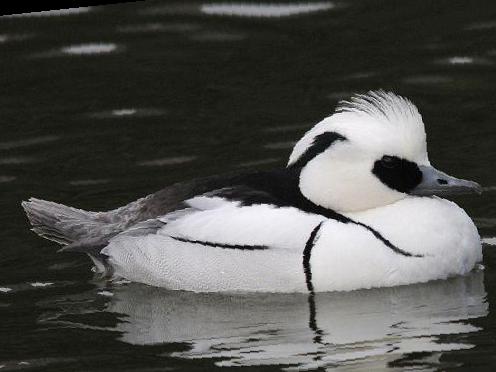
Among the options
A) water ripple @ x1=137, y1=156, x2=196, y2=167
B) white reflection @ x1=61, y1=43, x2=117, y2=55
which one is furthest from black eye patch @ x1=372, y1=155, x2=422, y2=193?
white reflection @ x1=61, y1=43, x2=117, y2=55

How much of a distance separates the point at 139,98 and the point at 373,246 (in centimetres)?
539

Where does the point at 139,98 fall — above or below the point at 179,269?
above

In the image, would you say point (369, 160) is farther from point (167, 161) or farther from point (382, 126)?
point (167, 161)

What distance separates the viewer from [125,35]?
62.8ft

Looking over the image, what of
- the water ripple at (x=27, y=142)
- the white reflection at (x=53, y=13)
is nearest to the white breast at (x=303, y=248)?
the water ripple at (x=27, y=142)

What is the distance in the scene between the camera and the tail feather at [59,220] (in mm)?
13438

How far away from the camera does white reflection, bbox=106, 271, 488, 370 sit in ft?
36.9

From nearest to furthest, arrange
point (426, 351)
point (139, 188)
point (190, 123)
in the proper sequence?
point (426, 351), point (139, 188), point (190, 123)

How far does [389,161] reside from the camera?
41.2 feet

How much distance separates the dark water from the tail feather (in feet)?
0.64

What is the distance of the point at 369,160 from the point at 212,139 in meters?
3.71

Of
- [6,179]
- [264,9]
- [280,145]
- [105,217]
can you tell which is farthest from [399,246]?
[264,9]

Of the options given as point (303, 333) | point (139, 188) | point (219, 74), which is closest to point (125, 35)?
point (219, 74)

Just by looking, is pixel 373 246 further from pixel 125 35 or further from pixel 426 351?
pixel 125 35
